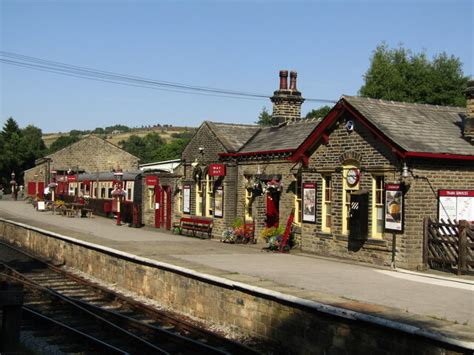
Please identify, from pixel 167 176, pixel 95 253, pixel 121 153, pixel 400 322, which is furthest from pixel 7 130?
pixel 400 322

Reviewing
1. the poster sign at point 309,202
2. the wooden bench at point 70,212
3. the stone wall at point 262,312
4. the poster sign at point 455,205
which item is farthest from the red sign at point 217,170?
the wooden bench at point 70,212

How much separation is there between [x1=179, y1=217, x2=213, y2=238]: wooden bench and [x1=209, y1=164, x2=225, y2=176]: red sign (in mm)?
1913

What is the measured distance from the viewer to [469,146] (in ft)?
50.3

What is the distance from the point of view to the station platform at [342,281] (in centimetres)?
888

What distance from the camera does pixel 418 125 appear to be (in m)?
15.9

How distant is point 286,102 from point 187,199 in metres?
5.62

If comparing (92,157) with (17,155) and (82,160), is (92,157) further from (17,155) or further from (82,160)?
(17,155)

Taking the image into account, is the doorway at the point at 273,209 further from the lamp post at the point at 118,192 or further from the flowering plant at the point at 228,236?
the lamp post at the point at 118,192

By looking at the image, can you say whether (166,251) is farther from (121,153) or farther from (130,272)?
(121,153)

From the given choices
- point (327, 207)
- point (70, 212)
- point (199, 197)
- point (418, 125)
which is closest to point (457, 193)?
point (418, 125)

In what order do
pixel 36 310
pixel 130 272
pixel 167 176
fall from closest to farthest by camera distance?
pixel 36 310 < pixel 130 272 < pixel 167 176

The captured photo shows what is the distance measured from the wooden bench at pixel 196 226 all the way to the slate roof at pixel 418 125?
8912 millimetres

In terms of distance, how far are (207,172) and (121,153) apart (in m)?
34.3

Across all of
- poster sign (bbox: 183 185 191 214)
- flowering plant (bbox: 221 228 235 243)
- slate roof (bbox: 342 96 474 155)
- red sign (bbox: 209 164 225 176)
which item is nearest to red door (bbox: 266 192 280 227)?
flowering plant (bbox: 221 228 235 243)
